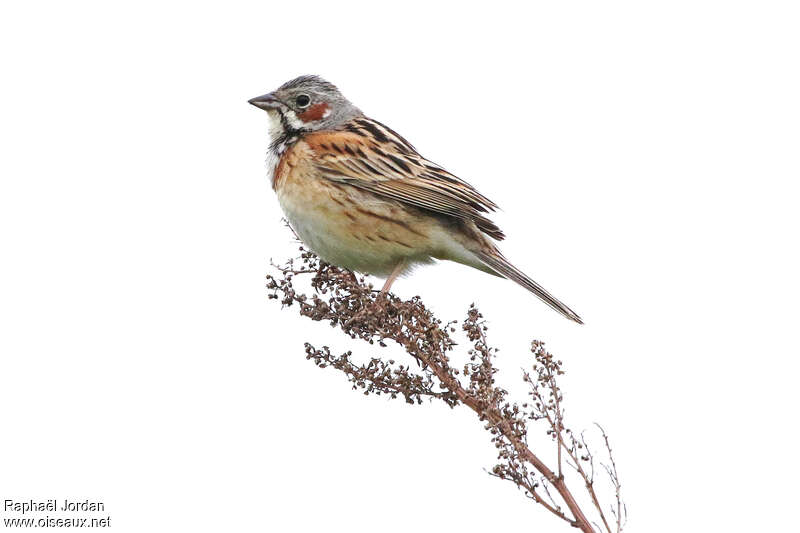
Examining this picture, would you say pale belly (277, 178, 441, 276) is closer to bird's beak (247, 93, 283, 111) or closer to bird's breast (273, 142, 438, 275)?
bird's breast (273, 142, 438, 275)

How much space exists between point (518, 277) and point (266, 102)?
2.17 metres

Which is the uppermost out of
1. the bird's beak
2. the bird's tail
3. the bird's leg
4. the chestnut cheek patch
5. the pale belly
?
the bird's beak

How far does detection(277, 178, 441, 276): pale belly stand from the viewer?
6504 millimetres

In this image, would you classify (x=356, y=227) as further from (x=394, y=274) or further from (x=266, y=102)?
(x=266, y=102)

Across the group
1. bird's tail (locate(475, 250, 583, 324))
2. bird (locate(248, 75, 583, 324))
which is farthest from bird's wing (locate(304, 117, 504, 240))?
bird's tail (locate(475, 250, 583, 324))

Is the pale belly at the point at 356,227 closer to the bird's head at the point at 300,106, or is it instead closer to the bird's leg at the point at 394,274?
the bird's leg at the point at 394,274

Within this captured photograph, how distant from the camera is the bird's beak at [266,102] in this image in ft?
23.4

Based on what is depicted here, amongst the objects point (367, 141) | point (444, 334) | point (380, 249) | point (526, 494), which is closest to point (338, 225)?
point (380, 249)

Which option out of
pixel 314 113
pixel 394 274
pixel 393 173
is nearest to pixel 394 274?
pixel 394 274

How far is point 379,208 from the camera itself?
663cm

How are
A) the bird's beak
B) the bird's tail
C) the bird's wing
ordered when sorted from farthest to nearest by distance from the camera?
1. the bird's beak
2. the bird's wing
3. the bird's tail

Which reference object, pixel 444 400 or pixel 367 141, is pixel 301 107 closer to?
pixel 367 141

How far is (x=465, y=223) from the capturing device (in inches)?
261

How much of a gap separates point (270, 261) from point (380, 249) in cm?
98
